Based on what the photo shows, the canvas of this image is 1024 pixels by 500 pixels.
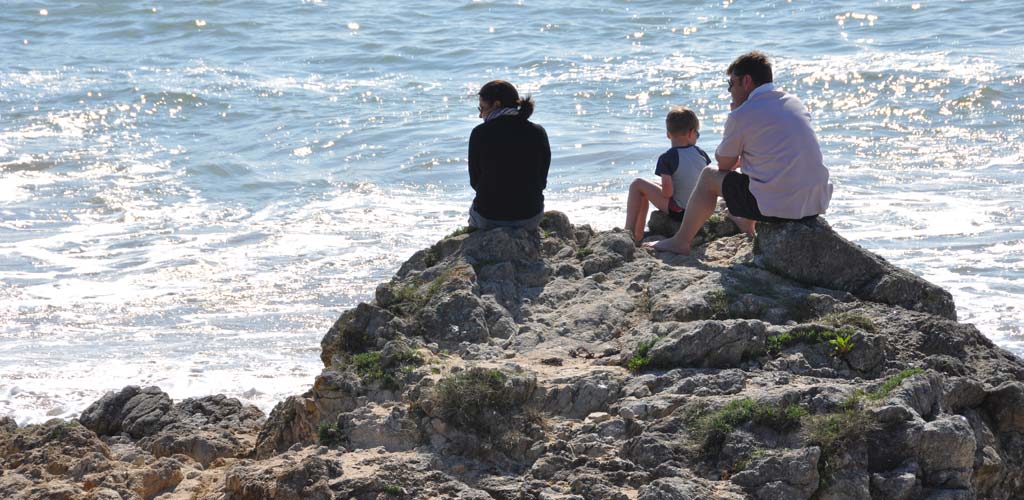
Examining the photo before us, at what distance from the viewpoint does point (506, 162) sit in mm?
7871

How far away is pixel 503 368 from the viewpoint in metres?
5.89

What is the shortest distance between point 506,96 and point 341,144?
35.5ft

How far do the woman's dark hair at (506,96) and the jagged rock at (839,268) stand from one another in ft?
5.60

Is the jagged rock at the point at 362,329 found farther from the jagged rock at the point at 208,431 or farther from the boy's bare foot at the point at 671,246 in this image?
the boy's bare foot at the point at 671,246

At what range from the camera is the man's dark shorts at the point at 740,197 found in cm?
735

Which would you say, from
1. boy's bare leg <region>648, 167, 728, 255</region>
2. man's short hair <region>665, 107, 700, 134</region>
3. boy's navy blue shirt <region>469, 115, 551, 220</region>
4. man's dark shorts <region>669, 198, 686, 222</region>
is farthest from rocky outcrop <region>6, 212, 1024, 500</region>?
man's short hair <region>665, 107, 700, 134</region>

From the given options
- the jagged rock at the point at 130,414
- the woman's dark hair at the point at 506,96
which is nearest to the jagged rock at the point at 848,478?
the woman's dark hair at the point at 506,96

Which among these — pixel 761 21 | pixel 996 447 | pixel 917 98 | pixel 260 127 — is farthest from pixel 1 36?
pixel 996 447

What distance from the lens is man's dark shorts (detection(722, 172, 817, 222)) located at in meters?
7.35

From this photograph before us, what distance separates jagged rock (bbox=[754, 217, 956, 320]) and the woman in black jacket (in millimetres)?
1485

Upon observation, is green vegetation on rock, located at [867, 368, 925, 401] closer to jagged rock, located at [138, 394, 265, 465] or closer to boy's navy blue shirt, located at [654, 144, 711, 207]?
boy's navy blue shirt, located at [654, 144, 711, 207]

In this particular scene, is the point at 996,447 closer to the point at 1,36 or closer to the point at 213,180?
the point at 213,180

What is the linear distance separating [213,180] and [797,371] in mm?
12007

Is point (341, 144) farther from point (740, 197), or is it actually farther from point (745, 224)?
point (740, 197)
